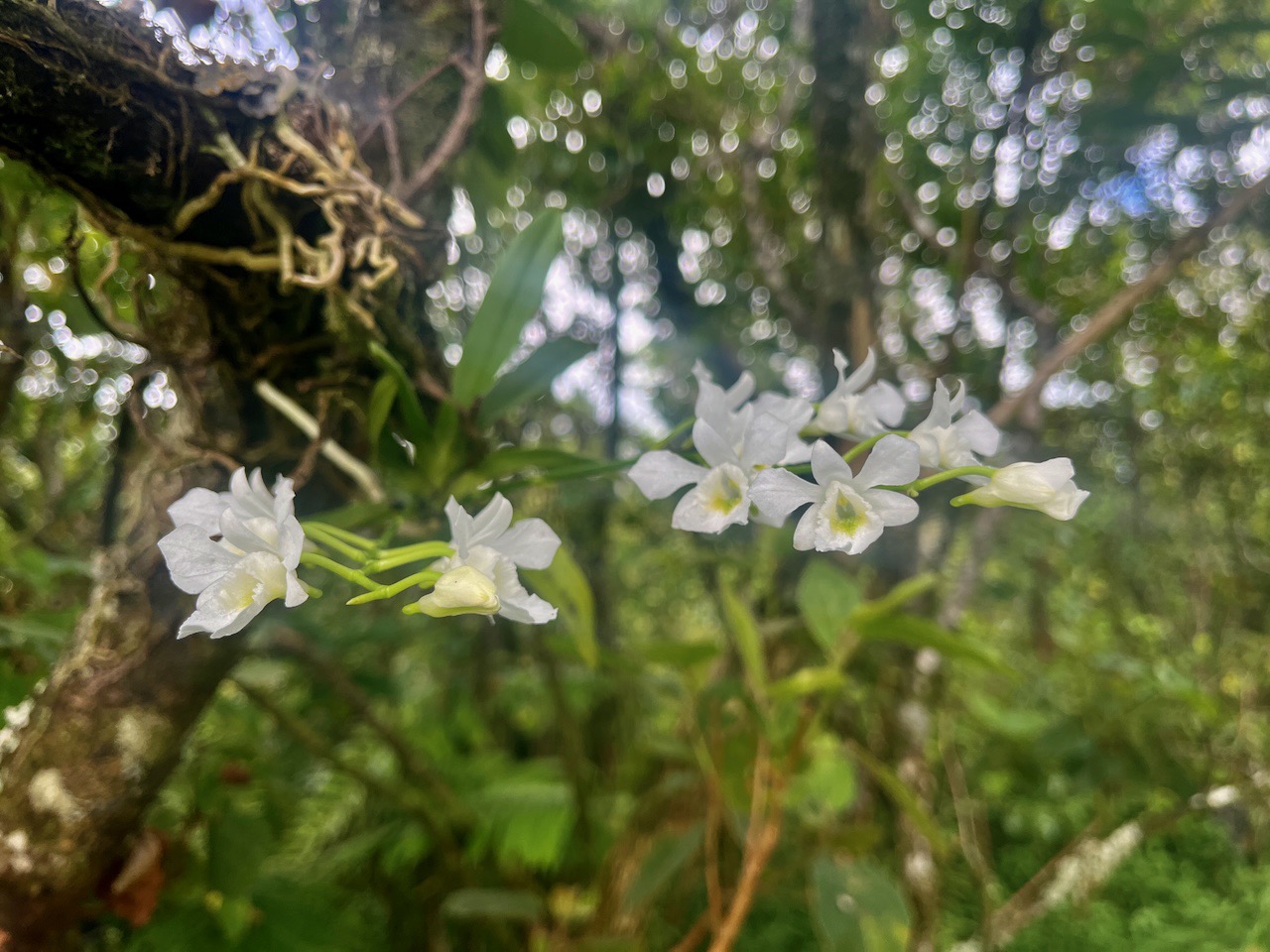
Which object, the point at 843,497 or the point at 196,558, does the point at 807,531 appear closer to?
the point at 843,497

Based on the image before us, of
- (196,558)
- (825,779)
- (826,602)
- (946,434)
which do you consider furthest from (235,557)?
(825,779)

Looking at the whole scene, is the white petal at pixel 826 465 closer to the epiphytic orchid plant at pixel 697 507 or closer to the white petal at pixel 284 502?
the epiphytic orchid plant at pixel 697 507

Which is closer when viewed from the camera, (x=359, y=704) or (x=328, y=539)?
(x=328, y=539)

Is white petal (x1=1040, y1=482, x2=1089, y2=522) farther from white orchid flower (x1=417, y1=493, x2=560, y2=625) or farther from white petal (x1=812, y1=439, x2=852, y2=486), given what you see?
white orchid flower (x1=417, y1=493, x2=560, y2=625)

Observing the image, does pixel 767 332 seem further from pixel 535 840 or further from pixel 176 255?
pixel 176 255

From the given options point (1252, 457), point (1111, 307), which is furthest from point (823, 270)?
point (1252, 457)
